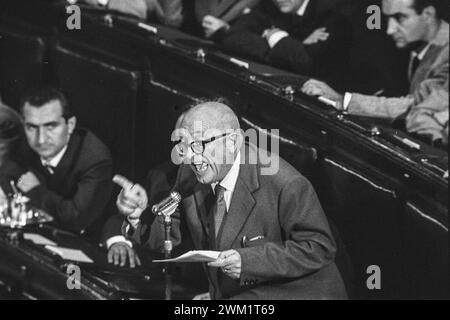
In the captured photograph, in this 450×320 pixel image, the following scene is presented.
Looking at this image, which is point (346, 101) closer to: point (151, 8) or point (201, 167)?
point (201, 167)

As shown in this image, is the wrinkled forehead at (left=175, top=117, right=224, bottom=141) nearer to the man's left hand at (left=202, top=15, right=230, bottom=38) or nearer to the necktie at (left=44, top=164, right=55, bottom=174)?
the man's left hand at (left=202, top=15, right=230, bottom=38)

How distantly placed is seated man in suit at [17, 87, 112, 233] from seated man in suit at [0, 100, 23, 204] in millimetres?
54

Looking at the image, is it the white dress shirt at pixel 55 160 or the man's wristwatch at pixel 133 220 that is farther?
the white dress shirt at pixel 55 160

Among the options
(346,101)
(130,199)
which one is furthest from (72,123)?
(346,101)

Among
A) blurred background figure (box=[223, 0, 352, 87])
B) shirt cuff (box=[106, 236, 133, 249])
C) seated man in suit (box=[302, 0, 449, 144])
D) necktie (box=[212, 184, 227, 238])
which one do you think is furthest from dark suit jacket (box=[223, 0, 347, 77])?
shirt cuff (box=[106, 236, 133, 249])

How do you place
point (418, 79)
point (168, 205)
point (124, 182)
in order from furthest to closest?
point (124, 182) < point (418, 79) < point (168, 205)

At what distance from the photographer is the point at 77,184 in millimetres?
6129

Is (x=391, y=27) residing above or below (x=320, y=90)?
above

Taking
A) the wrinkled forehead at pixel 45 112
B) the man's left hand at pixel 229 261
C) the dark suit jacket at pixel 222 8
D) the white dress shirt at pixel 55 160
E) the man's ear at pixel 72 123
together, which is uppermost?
the dark suit jacket at pixel 222 8

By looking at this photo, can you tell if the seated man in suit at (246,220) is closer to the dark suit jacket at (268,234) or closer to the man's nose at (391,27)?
the dark suit jacket at (268,234)

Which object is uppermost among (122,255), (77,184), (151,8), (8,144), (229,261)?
(151,8)

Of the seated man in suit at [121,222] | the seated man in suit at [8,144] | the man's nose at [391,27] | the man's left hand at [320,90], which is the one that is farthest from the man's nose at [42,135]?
the man's nose at [391,27]

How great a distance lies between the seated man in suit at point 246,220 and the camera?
536 centimetres

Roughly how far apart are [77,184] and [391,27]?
1.79 metres
